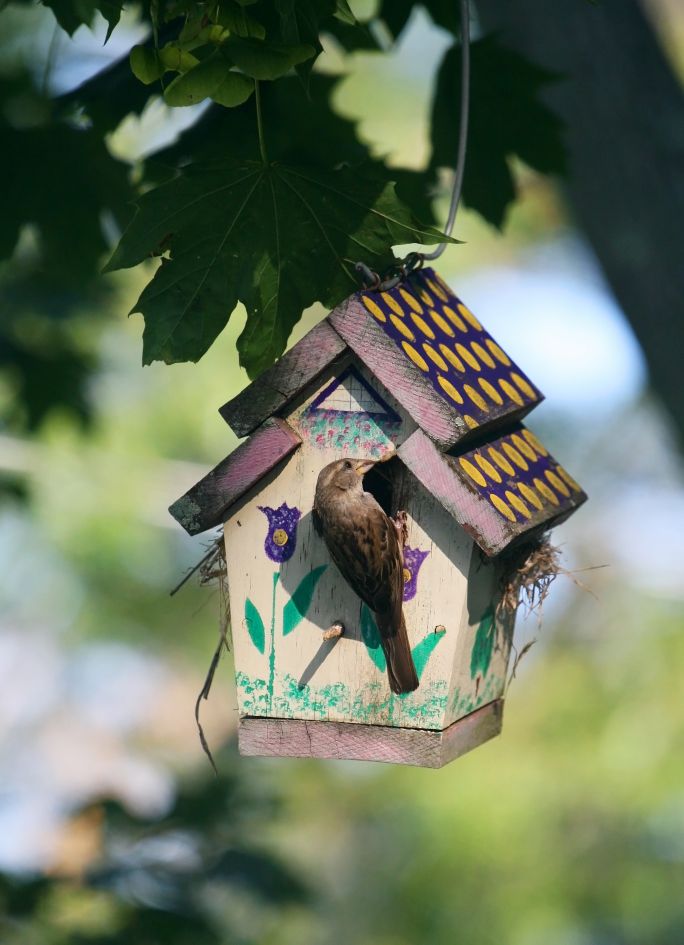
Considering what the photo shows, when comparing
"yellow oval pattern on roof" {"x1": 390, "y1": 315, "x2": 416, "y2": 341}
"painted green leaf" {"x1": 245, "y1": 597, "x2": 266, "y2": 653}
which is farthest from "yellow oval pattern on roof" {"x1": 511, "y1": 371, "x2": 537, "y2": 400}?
"painted green leaf" {"x1": 245, "y1": 597, "x2": 266, "y2": 653}

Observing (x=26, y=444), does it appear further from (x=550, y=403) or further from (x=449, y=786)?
(x=550, y=403)

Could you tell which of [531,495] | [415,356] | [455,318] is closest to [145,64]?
[415,356]

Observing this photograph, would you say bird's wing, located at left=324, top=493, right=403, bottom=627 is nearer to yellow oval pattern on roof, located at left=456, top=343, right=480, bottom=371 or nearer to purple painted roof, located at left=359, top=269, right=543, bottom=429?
purple painted roof, located at left=359, top=269, right=543, bottom=429

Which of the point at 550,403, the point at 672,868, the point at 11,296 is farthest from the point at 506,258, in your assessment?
the point at 11,296

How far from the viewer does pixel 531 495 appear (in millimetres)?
2012

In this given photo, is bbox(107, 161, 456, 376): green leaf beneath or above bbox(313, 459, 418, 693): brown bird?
above

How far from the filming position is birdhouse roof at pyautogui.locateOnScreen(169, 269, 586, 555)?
6.05ft

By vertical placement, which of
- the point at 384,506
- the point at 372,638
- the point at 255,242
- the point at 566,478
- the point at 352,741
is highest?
the point at 255,242

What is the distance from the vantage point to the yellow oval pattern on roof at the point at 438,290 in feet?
7.08

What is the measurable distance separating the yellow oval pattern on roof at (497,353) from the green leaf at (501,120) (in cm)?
36

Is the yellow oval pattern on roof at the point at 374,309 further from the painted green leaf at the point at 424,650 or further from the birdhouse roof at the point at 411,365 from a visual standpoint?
the painted green leaf at the point at 424,650

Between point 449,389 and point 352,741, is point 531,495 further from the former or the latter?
point 352,741

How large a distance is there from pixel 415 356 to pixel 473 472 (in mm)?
213

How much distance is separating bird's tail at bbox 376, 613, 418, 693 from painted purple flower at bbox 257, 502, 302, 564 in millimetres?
219
